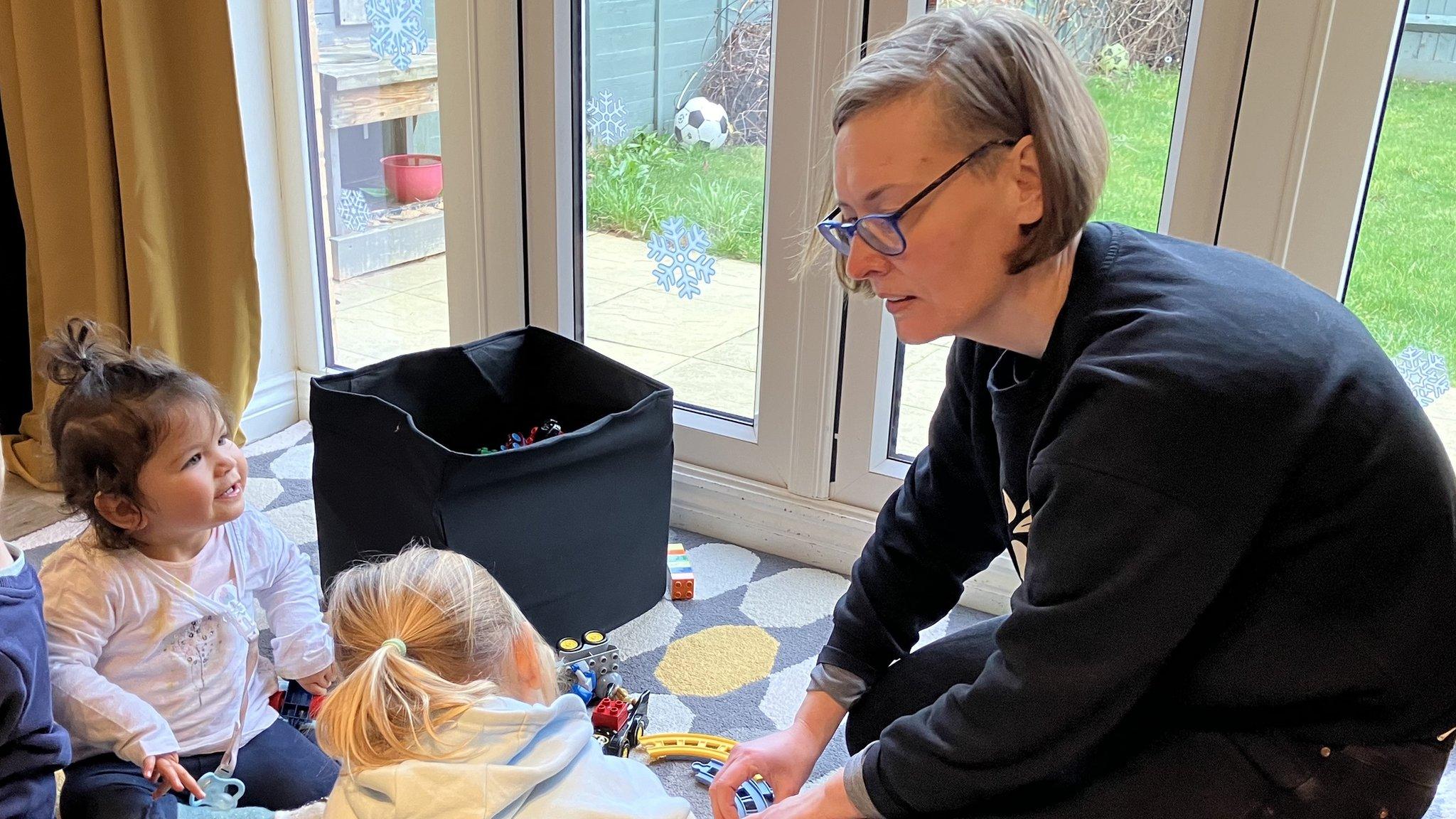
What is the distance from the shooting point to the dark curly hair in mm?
1396

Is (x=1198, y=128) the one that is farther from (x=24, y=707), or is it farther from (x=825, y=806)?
(x=24, y=707)

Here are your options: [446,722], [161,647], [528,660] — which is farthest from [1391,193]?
[161,647]

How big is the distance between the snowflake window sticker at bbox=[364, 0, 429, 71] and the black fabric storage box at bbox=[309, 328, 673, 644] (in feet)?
2.13

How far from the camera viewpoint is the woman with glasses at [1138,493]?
0.94 meters

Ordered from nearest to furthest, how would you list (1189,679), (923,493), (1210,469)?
(1210,469) < (1189,679) < (923,493)

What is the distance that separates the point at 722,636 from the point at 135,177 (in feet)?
4.44

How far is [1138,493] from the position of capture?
93cm

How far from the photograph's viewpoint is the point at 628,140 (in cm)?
220

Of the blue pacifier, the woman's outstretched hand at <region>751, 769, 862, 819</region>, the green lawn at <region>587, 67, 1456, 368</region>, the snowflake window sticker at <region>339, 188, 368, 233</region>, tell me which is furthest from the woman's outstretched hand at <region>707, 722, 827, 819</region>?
the snowflake window sticker at <region>339, 188, 368, 233</region>

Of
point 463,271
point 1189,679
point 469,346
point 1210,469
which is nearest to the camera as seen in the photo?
point 1210,469

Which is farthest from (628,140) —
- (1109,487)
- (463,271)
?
(1109,487)

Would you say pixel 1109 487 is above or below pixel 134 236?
above

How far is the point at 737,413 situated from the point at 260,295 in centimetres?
105

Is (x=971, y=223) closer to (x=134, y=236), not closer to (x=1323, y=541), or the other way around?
(x=1323, y=541)
